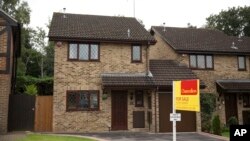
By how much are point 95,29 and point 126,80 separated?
4373 mm

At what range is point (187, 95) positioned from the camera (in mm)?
11000

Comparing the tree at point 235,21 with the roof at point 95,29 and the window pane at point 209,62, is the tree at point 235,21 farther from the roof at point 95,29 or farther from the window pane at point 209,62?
the roof at point 95,29

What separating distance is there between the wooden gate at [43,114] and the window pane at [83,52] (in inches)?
131

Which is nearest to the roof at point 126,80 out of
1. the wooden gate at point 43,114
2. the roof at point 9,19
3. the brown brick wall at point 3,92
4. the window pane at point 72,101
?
the window pane at point 72,101

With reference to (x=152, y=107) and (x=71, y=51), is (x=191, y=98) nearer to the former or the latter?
(x=152, y=107)

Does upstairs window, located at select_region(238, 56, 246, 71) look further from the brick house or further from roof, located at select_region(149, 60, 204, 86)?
the brick house

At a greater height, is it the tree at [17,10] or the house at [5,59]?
the tree at [17,10]

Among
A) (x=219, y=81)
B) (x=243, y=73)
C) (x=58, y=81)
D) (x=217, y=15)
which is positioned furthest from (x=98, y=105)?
(x=217, y=15)

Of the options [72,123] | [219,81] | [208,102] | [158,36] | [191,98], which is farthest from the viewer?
[158,36]

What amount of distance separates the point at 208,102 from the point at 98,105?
795 centimetres

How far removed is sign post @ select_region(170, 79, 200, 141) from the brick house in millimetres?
8592

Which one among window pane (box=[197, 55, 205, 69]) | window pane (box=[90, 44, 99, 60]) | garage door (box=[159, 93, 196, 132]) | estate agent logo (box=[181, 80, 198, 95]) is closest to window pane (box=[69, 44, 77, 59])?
window pane (box=[90, 44, 99, 60])

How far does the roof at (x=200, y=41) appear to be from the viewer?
24.5m

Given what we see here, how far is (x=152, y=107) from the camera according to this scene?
66.8 feet
